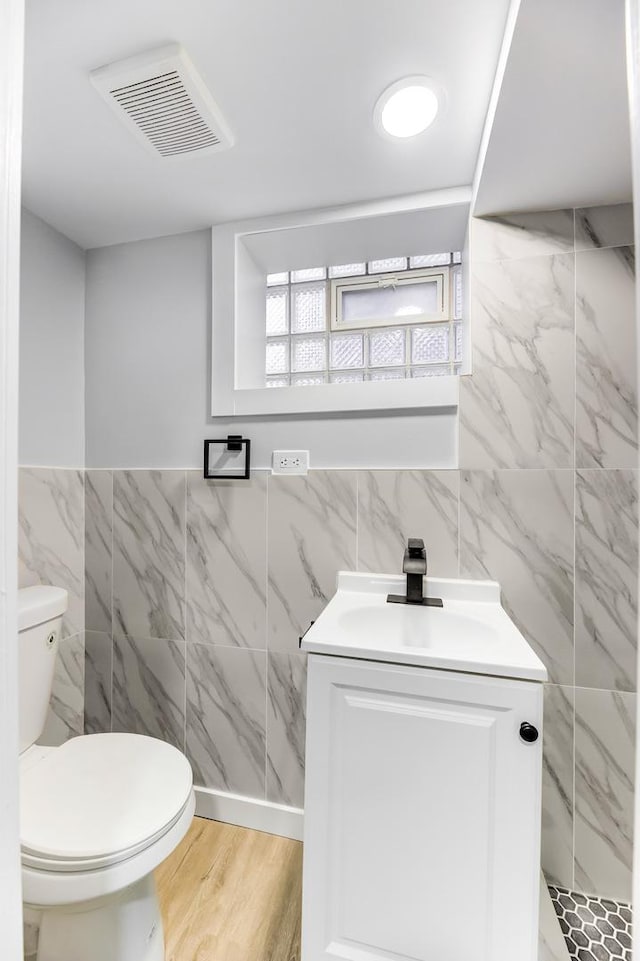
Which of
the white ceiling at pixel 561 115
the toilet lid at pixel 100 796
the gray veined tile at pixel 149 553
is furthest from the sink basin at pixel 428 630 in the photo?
the white ceiling at pixel 561 115

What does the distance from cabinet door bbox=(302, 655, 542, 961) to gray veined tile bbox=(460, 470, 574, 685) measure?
1.75ft

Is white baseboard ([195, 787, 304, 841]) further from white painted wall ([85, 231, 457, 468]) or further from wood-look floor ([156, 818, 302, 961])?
white painted wall ([85, 231, 457, 468])

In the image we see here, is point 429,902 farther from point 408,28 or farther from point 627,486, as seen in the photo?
point 408,28

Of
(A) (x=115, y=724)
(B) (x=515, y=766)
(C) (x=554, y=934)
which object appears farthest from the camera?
(A) (x=115, y=724)

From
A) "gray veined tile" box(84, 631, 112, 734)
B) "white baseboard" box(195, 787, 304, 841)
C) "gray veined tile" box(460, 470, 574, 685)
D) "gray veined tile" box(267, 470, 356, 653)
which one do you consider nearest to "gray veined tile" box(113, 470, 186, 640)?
"gray veined tile" box(84, 631, 112, 734)

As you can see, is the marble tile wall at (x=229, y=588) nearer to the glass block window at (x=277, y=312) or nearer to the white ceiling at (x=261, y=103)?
the glass block window at (x=277, y=312)

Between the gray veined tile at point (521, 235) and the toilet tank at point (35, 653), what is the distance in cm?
175

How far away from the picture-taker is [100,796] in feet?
3.54

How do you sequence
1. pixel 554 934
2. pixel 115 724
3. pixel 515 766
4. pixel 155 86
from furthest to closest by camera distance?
pixel 115 724 < pixel 554 934 < pixel 155 86 < pixel 515 766

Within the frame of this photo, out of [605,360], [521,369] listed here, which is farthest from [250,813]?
[605,360]

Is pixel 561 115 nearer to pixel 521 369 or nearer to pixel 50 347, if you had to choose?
pixel 521 369

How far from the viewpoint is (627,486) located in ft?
4.33

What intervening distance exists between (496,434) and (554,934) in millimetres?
1404

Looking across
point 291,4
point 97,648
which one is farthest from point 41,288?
point 97,648
